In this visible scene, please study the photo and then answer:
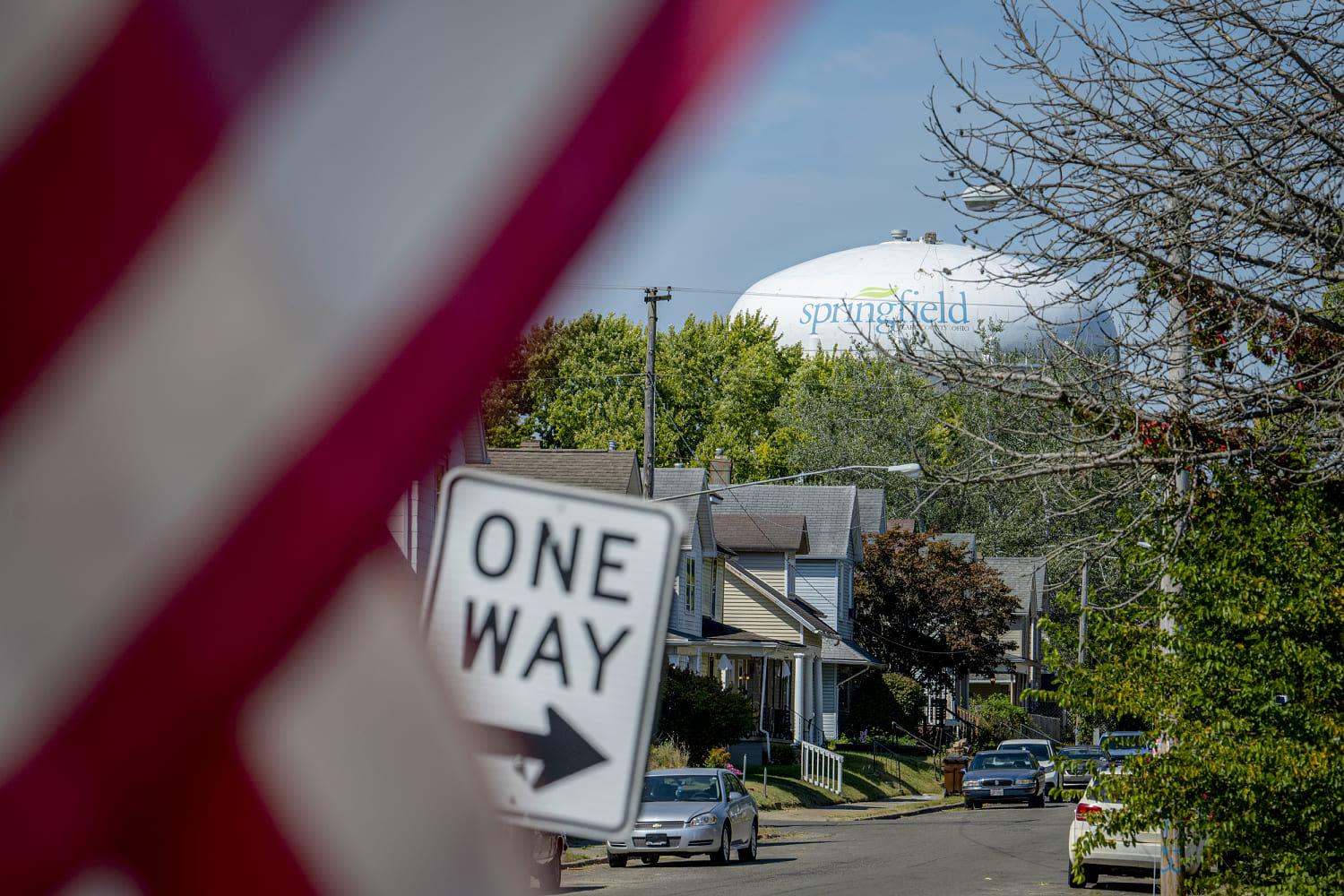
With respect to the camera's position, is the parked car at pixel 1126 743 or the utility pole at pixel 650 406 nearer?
the parked car at pixel 1126 743

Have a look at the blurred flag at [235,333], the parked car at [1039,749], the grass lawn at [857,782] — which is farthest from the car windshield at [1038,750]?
the blurred flag at [235,333]

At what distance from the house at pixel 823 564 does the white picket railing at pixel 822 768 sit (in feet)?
28.9

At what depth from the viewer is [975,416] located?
9.58m

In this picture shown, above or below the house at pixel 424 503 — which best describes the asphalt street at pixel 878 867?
below

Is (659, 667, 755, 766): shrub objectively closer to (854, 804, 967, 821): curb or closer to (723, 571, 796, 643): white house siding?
(854, 804, 967, 821): curb

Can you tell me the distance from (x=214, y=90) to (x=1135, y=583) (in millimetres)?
12058

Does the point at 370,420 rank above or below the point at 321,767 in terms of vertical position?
above

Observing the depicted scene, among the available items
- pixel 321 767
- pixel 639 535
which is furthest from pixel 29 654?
pixel 639 535

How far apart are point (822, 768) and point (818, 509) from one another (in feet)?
51.6

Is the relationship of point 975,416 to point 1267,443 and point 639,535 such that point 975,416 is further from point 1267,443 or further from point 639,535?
point 639,535

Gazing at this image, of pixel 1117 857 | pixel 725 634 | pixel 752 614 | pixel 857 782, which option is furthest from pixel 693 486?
pixel 1117 857

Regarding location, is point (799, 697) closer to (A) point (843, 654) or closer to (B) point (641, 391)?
(A) point (843, 654)

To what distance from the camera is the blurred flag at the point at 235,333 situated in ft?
3.39

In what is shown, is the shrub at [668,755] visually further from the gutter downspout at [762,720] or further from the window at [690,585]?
the window at [690,585]
